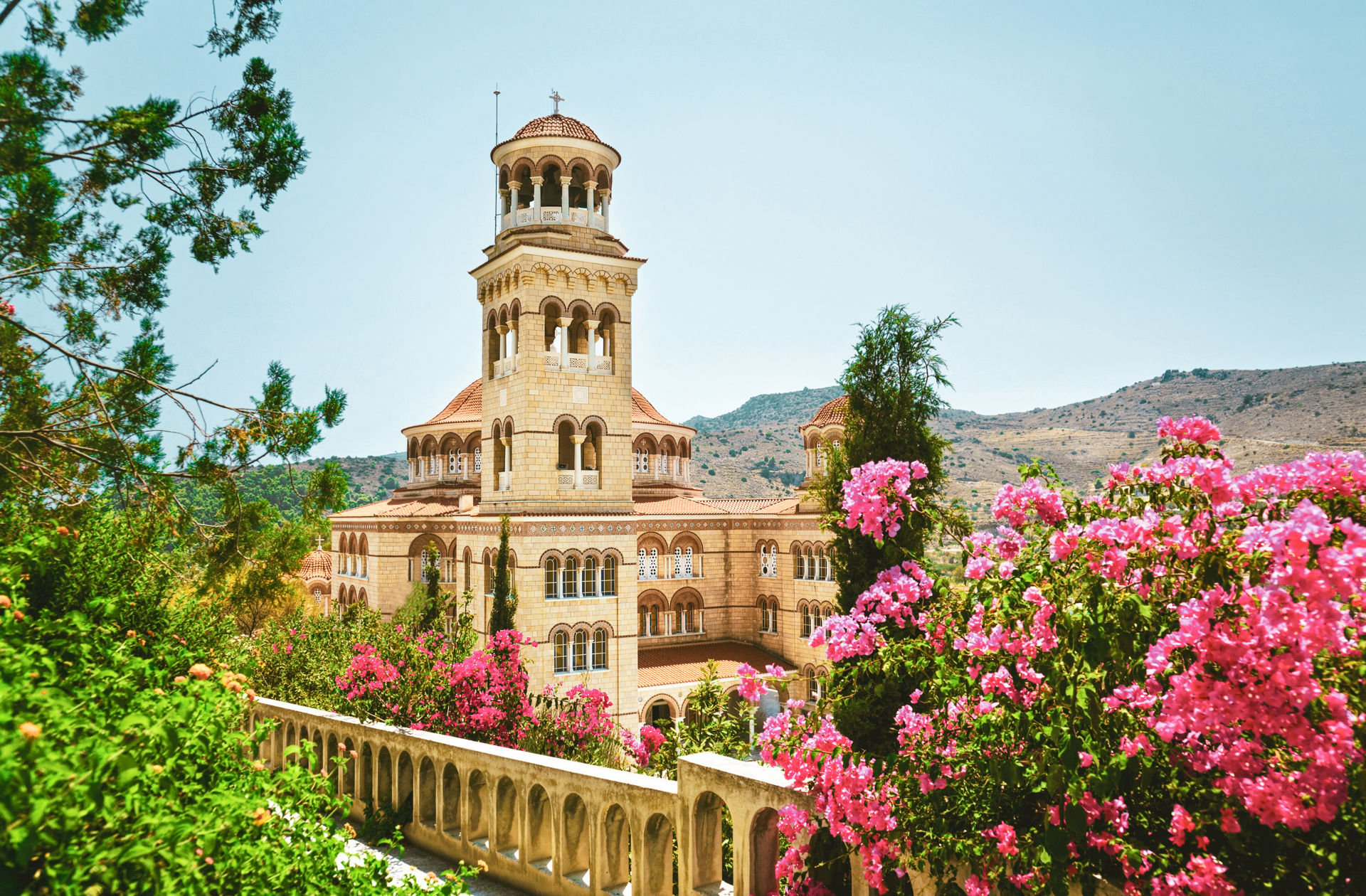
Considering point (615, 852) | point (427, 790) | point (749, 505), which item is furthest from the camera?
point (749, 505)

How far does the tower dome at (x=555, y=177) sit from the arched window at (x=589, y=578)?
9547mm

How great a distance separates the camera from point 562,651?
22.5 m

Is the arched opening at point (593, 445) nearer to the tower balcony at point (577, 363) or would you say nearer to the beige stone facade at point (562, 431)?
the beige stone facade at point (562, 431)

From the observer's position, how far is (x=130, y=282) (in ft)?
24.1

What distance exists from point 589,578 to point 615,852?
16880mm

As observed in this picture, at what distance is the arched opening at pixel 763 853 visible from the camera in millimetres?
5387

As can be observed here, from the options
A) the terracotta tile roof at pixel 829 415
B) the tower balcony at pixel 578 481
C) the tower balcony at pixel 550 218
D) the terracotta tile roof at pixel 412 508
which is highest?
the tower balcony at pixel 550 218

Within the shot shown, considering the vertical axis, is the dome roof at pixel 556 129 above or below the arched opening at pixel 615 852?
above

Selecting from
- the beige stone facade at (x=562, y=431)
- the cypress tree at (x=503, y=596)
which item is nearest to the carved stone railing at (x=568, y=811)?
the cypress tree at (x=503, y=596)

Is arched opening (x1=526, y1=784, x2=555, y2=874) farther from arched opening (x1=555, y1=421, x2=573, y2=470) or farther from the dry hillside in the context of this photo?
the dry hillside

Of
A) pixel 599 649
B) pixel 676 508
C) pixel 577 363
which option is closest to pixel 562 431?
pixel 577 363

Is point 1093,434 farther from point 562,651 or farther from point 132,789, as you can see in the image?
point 132,789

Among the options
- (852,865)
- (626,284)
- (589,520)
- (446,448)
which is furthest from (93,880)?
(446,448)

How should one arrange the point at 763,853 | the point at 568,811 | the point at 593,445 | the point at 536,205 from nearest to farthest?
the point at 763,853 < the point at 568,811 < the point at 536,205 < the point at 593,445
